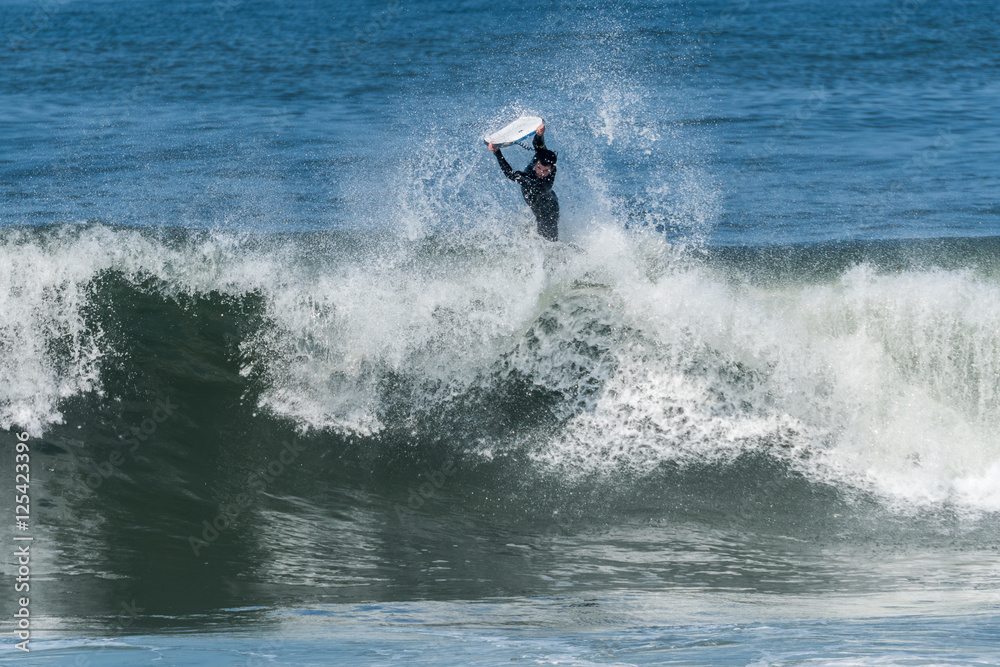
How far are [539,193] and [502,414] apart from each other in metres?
→ 2.56

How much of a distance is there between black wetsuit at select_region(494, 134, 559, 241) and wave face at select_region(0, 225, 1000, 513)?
23cm

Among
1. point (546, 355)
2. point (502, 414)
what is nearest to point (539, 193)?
point (546, 355)

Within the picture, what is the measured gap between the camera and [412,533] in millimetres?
7996

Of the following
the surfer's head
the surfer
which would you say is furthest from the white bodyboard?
the surfer's head

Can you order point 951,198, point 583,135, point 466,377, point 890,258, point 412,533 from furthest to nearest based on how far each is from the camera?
point 583,135 < point 951,198 < point 890,258 < point 466,377 < point 412,533

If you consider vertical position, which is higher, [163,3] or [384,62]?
[163,3]

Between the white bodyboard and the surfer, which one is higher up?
the white bodyboard

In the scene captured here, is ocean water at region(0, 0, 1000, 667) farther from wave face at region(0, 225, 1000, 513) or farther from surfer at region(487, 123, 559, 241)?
surfer at region(487, 123, 559, 241)

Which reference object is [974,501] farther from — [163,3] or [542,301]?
[163,3]

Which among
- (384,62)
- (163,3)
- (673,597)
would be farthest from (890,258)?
(163,3)

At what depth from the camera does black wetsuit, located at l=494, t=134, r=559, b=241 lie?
9.73 metres

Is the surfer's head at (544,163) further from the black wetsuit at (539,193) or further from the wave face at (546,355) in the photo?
the wave face at (546,355)

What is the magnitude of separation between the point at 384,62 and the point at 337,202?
12663 mm

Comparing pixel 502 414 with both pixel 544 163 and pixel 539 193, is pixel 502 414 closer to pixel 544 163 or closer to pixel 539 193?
pixel 539 193
